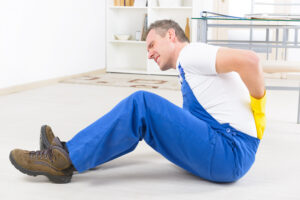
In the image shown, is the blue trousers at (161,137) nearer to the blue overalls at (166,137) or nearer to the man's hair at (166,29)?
the blue overalls at (166,137)

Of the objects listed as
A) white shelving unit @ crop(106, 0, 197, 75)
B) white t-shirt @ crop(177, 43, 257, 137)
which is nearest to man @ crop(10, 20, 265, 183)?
white t-shirt @ crop(177, 43, 257, 137)

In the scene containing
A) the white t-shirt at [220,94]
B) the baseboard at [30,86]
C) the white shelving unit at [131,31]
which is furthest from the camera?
the white shelving unit at [131,31]

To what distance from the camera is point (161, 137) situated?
1.47 metres

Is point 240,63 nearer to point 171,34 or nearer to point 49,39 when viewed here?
point 171,34

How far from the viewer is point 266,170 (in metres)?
1.81

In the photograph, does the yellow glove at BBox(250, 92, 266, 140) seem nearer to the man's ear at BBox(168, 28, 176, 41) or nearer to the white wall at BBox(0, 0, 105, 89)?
the man's ear at BBox(168, 28, 176, 41)

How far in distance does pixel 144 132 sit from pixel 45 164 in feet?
1.21

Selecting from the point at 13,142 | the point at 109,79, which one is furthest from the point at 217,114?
the point at 109,79

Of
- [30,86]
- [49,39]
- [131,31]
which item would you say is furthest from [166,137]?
[131,31]

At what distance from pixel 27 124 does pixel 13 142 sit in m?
0.38

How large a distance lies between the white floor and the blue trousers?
0.34ft

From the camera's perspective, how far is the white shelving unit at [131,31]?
503cm

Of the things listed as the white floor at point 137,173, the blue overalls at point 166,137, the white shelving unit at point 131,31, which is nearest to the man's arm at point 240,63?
the blue overalls at point 166,137

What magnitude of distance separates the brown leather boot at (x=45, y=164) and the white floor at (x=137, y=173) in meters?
0.04
